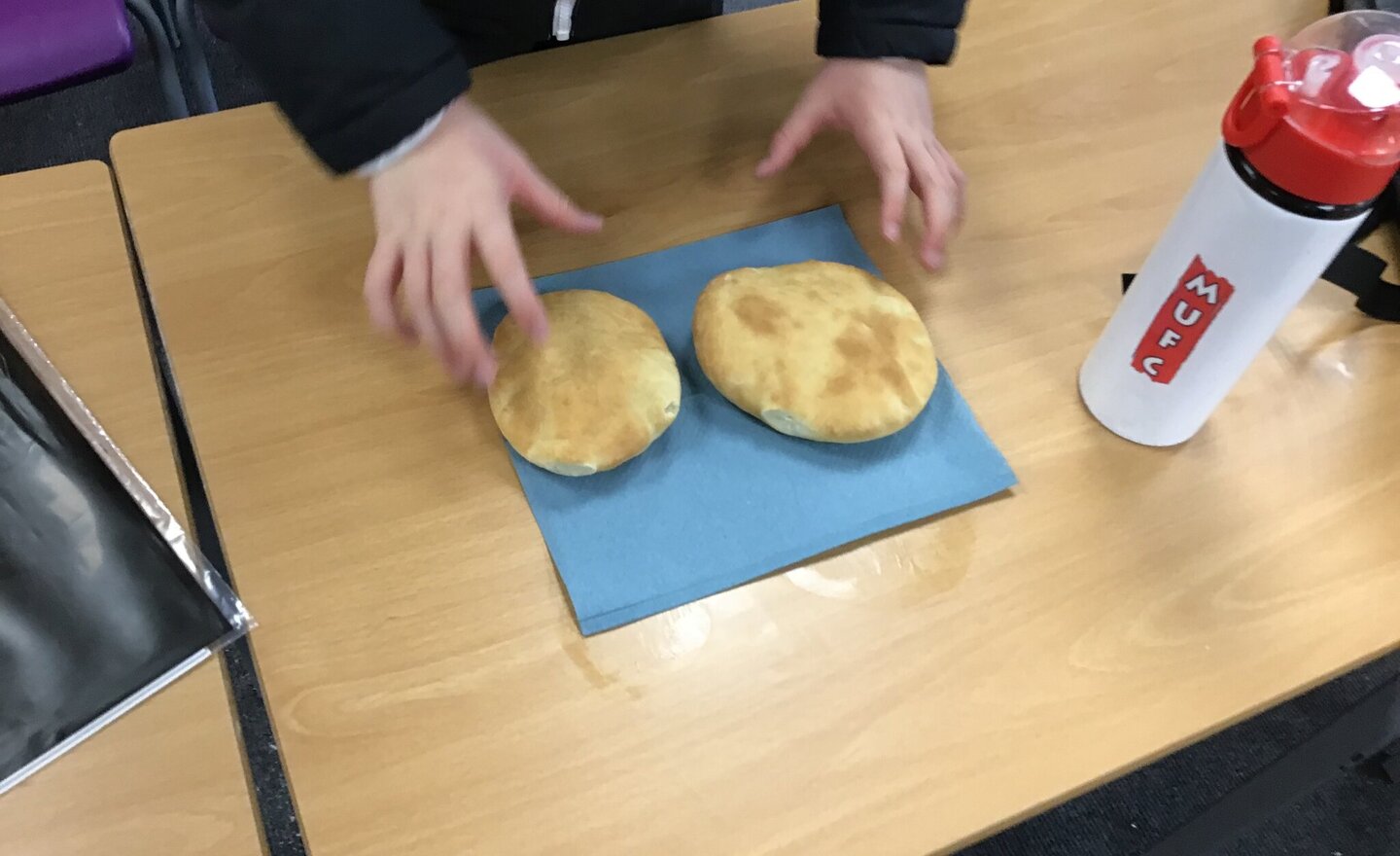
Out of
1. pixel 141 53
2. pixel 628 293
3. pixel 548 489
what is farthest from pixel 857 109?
pixel 141 53

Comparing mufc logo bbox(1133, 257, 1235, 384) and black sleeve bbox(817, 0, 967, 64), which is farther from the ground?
black sleeve bbox(817, 0, 967, 64)

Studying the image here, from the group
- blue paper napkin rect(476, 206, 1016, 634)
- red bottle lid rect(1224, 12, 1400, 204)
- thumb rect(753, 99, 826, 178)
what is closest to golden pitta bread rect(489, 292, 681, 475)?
blue paper napkin rect(476, 206, 1016, 634)

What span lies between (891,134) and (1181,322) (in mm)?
195

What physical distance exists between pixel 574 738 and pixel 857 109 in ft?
1.26

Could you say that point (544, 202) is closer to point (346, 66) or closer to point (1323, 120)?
point (346, 66)

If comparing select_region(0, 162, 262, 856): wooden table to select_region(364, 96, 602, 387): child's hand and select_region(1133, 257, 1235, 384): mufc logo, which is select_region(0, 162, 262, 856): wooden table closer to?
select_region(364, 96, 602, 387): child's hand

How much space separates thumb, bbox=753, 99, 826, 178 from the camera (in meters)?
0.58

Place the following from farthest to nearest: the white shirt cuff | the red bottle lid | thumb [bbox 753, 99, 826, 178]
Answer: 1. thumb [bbox 753, 99, 826, 178]
2. the white shirt cuff
3. the red bottle lid

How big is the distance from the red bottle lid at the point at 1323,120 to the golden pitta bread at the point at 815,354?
18 cm

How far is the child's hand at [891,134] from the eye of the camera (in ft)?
1.83

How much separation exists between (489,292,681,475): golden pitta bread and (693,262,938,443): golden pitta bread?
0.10ft

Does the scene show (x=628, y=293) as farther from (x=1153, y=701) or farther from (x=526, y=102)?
(x=1153, y=701)

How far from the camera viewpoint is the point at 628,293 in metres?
0.55

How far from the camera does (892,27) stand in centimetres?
57
